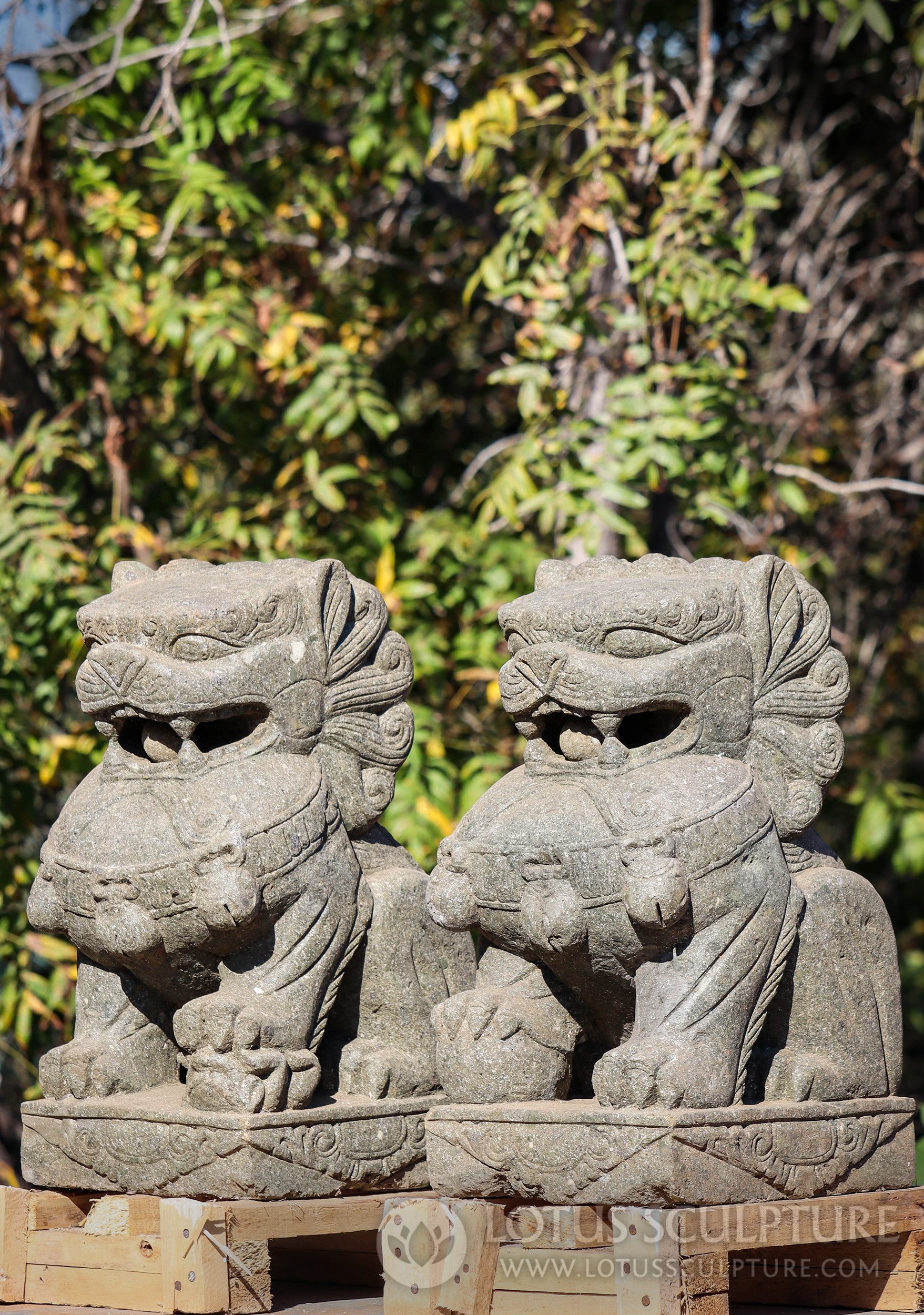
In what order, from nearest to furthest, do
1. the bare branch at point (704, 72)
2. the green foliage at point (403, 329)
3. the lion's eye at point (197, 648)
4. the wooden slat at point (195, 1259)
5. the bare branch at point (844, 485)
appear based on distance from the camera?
1. the wooden slat at point (195, 1259)
2. the lion's eye at point (197, 648)
3. the green foliage at point (403, 329)
4. the bare branch at point (844, 485)
5. the bare branch at point (704, 72)

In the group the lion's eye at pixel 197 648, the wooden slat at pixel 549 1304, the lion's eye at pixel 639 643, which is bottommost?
the wooden slat at pixel 549 1304

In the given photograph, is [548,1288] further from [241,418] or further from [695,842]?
[241,418]

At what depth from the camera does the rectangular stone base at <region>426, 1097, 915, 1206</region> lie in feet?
11.0

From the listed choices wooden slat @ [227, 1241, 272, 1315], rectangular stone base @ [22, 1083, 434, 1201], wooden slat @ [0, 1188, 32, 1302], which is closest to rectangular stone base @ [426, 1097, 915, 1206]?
rectangular stone base @ [22, 1083, 434, 1201]

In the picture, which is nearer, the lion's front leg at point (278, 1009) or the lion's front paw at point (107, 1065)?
the lion's front leg at point (278, 1009)

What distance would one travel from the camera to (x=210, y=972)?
13.0 ft

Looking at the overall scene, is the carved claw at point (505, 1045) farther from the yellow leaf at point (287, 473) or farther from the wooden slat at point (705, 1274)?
the yellow leaf at point (287, 473)

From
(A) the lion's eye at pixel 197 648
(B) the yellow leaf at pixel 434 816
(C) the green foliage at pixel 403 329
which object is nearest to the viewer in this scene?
(A) the lion's eye at pixel 197 648

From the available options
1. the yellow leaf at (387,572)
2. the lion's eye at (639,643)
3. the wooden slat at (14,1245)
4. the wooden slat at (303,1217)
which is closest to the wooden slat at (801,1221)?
the wooden slat at (303,1217)

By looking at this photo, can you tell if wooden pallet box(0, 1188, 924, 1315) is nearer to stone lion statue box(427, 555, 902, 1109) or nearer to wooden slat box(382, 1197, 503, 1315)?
wooden slat box(382, 1197, 503, 1315)

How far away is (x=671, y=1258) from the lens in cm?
327

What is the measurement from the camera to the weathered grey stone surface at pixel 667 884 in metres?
3.49

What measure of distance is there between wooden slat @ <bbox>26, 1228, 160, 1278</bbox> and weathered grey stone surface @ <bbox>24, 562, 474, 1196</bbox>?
12 centimetres

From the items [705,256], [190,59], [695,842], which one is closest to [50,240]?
[190,59]
